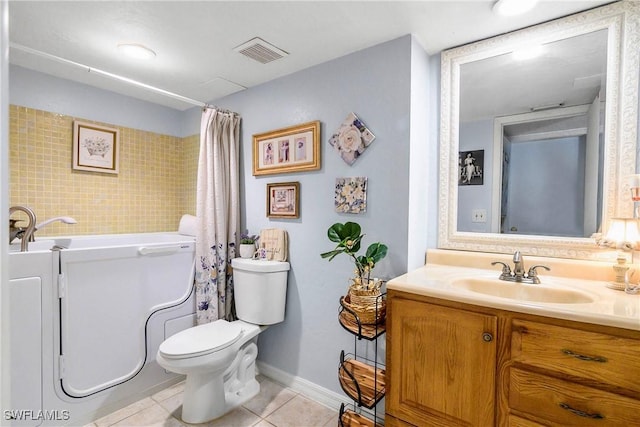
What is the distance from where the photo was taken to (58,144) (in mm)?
2186

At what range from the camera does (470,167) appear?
1708 mm

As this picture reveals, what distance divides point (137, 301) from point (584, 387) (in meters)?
2.17

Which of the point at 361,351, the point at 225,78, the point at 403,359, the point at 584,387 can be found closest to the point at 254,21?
the point at 225,78

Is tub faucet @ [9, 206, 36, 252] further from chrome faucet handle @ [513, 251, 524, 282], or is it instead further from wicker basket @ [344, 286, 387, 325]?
chrome faucet handle @ [513, 251, 524, 282]

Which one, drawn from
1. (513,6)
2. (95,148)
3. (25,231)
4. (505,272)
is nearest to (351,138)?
(513,6)

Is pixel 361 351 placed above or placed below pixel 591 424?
below

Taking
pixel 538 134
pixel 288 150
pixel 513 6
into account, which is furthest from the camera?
pixel 288 150

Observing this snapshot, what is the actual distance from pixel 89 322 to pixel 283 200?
1.30 metres

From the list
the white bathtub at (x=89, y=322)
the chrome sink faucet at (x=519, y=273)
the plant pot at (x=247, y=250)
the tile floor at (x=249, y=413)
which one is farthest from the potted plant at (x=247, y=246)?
the chrome sink faucet at (x=519, y=273)

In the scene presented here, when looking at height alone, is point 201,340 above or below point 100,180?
below

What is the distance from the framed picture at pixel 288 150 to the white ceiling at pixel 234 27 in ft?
1.35

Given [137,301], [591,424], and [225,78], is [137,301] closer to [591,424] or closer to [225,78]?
[225,78]

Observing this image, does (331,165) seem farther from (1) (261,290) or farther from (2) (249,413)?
(2) (249,413)

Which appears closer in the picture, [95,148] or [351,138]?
[351,138]
